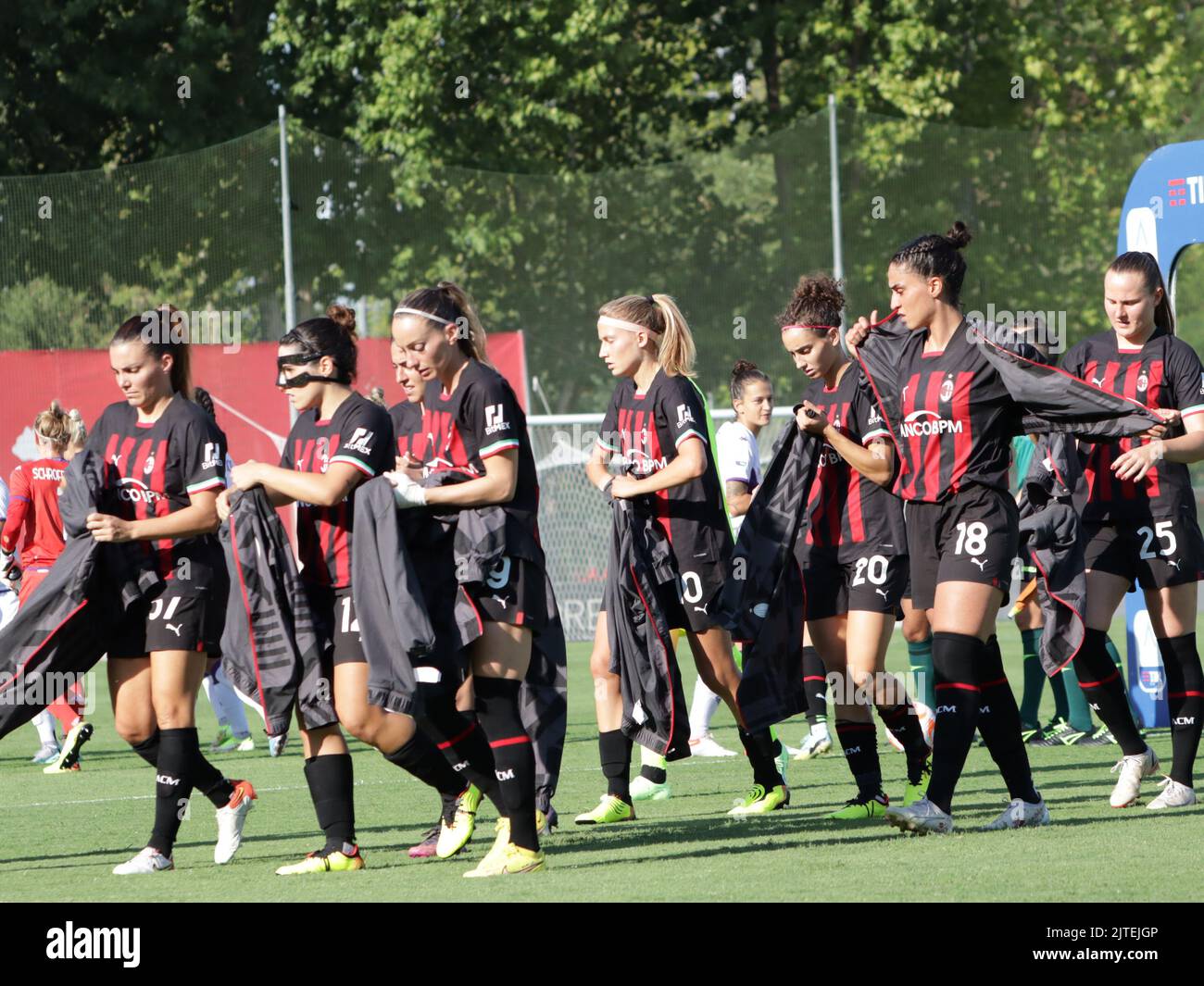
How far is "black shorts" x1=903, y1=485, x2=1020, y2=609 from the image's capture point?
665 centimetres

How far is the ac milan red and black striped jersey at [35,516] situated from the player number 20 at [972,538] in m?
6.38

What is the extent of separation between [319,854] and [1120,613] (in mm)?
14980

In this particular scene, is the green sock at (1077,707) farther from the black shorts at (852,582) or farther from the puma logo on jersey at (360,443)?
the puma logo on jersey at (360,443)

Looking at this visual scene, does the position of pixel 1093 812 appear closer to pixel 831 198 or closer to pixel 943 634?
pixel 943 634

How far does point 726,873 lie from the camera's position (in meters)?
6.14

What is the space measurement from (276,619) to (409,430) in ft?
4.08

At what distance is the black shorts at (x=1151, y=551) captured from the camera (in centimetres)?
786

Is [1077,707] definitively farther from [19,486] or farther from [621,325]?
[19,486]

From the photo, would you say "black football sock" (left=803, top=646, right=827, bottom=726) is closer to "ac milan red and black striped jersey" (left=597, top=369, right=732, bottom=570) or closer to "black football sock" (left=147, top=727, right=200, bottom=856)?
"ac milan red and black striped jersey" (left=597, top=369, right=732, bottom=570)

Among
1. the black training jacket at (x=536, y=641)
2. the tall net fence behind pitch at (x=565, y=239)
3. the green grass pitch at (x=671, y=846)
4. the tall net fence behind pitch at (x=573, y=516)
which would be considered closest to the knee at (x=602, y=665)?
the green grass pitch at (x=671, y=846)

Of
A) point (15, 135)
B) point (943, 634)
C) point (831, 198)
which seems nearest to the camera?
point (943, 634)

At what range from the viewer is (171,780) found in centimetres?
666
